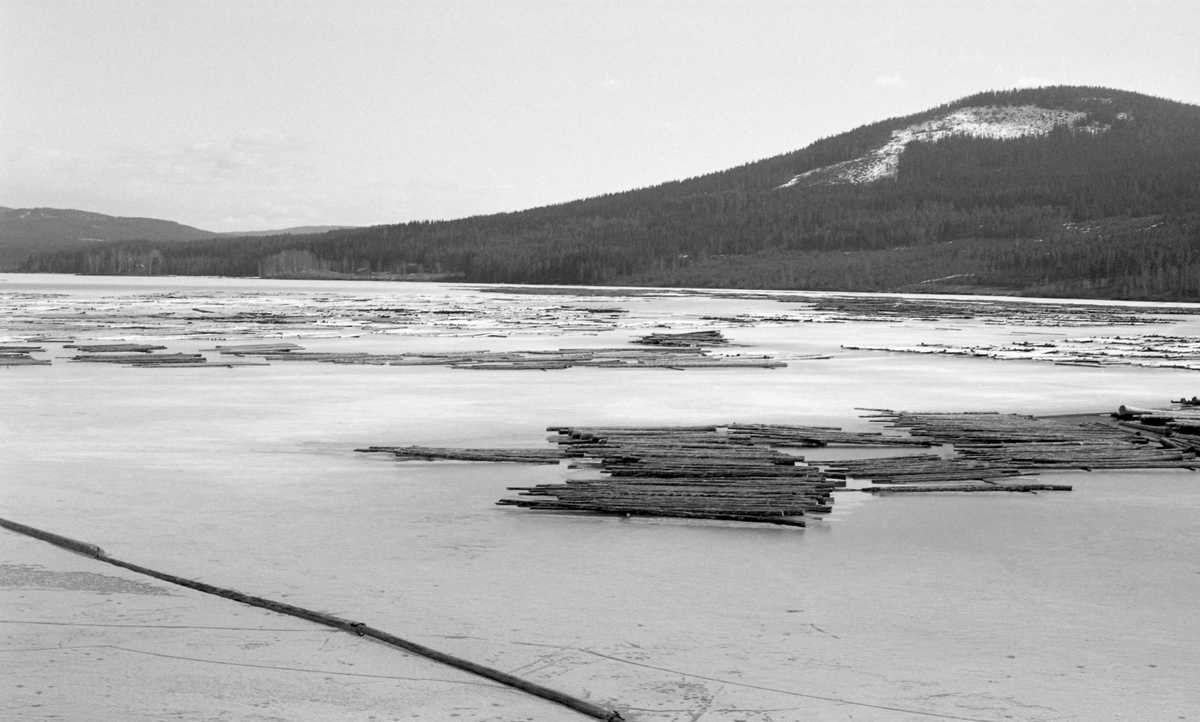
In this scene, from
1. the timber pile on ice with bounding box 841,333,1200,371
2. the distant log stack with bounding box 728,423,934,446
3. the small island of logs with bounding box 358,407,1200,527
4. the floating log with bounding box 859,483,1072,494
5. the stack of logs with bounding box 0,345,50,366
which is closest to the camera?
the small island of logs with bounding box 358,407,1200,527

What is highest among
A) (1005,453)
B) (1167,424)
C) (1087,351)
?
(1087,351)

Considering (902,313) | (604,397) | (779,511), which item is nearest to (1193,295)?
(902,313)

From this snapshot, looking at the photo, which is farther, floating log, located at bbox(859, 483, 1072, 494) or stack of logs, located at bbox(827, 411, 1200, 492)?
stack of logs, located at bbox(827, 411, 1200, 492)

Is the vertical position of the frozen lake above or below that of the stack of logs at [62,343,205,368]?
below

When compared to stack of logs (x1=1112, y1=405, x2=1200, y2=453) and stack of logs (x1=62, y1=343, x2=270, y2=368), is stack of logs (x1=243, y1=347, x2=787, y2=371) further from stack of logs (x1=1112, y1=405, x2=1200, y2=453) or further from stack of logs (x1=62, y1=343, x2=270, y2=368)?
stack of logs (x1=1112, y1=405, x2=1200, y2=453)

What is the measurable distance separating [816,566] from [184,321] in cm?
4199

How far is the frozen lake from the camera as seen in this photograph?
6922mm

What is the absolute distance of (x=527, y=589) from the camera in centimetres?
906

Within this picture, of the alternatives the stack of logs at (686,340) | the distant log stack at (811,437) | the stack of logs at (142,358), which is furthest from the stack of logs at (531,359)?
the distant log stack at (811,437)

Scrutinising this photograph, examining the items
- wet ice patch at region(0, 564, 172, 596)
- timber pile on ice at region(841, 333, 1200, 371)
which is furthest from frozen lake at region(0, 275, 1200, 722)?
timber pile on ice at region(841, 333, 1200, 371)

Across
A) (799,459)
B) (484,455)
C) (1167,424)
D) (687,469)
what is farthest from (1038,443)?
(484,455)

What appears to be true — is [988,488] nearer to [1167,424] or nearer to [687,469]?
[687,469]

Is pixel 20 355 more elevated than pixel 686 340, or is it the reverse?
pixel 686 340

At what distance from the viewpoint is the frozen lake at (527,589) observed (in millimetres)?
6922
